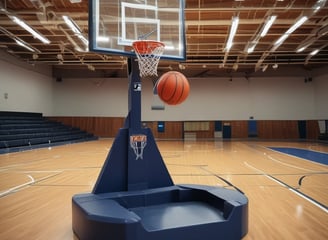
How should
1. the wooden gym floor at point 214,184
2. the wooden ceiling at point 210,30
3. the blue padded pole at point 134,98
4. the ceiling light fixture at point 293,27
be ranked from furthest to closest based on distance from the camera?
the ceiling light fixture at point 293,27 < the wooden ceiling at point 210,30 < the blue padded pole at point 134,98 < the wooden gym floor at point 214,184

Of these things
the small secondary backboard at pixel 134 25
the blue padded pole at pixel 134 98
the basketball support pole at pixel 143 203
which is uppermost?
the small secondary backboard at pixel 134 25

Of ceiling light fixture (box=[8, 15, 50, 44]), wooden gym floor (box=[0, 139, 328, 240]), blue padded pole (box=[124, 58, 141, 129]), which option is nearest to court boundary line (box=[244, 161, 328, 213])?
wooden gym floor (box=[0, 139, 328, 240])

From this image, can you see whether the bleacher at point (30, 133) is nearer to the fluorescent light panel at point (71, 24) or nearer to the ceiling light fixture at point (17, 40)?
the ceiling light fixture at point (17, 40)

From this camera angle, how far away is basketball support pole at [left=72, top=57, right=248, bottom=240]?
2650 mm

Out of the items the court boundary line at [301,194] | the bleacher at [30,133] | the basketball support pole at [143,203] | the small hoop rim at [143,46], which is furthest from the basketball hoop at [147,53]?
the bleacher at [30,133]

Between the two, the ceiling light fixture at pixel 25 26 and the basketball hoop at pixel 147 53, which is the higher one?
the ceiling light fixture at pixel 25 26

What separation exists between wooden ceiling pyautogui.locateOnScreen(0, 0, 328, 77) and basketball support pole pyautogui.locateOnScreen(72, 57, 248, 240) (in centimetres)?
570

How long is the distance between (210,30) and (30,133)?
9758 mm

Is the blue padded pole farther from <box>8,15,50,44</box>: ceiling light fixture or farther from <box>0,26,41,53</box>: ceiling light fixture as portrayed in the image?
<box>0,26,41,53</box>: ceiling light fixture

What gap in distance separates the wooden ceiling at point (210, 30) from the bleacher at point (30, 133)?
3.37m

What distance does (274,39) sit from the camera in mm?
12469

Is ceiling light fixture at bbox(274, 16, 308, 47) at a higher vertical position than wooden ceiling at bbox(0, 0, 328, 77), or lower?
lower

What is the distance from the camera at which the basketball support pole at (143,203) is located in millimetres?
2650

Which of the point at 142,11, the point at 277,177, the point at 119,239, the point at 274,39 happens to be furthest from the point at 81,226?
the point at 274,39
